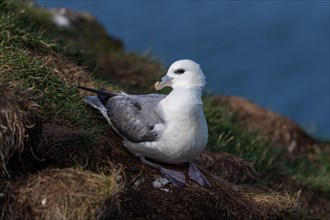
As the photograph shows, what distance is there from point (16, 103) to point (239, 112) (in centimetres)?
556

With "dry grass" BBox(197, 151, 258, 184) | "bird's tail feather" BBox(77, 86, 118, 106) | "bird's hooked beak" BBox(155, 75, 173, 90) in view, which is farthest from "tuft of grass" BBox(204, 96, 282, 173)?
"bird's hooked beak" BBox(155, 75, 173, 90)

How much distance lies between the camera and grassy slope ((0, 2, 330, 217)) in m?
5.82

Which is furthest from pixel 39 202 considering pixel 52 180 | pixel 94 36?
pixel 94 36

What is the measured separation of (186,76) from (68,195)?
4.34 ft

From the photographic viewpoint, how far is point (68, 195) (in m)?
4.60

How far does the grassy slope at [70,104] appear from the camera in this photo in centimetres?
582

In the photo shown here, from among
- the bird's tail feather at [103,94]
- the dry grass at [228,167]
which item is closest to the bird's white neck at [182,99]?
the bird's tail feather at [103,94]

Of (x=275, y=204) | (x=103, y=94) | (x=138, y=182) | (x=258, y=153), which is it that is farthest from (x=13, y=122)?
(x=258, y=153)

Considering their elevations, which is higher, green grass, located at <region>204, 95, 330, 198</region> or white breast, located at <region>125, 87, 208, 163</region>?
green grass, located at <region>204, 95, 330, 198</region>

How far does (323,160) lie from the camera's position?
944 centimetres

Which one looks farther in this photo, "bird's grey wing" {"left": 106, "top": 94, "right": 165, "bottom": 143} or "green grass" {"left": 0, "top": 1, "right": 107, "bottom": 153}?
"green grass" {"left": 0, "top": 1, "right": 107, "bottom": 153}

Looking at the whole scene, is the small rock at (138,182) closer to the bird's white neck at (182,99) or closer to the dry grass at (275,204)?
the bird's white neck at (182,99)

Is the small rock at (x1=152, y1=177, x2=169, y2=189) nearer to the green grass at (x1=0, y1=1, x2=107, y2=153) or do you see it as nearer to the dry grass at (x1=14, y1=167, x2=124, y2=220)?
the green grass at (x1=0, y1=1, x2=107, y2=153)

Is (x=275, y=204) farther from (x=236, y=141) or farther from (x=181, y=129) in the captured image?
(x=236, y=141)
